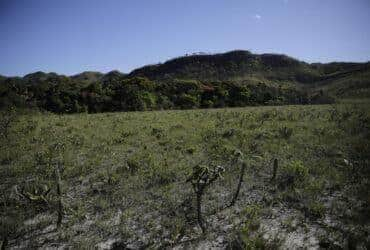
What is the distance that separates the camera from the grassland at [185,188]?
9.91 m

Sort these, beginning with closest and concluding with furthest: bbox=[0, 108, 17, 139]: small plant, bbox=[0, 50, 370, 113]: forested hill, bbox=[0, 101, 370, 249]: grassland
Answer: bbox=[0, 101, 370, 249]: grassland
bbox=[0, 108, 17, 139]: small plant
bbox=[0, 50, 370, 113]: forested hill

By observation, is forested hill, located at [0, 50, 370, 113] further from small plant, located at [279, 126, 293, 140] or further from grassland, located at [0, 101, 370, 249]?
small plant, located at [279, 126, 293, 140]

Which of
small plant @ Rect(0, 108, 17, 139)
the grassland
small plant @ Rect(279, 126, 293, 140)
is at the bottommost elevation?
the grassland

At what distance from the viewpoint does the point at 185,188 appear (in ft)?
42.4

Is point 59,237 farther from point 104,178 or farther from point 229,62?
point 229,62

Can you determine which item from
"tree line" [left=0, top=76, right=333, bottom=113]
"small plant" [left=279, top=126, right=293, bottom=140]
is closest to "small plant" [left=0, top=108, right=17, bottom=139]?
"tree line" [left=0, top=76, right=333, bottom=113]

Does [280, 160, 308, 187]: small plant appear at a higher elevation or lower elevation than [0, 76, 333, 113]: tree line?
lower

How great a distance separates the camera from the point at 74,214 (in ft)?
37.2

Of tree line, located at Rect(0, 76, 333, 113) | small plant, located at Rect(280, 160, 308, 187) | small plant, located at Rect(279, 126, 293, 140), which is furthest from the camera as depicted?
tree line, located at Rect(0, 76, 333, 113)

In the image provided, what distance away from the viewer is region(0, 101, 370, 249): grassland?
9914 mm

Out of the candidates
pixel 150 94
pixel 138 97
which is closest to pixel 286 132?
pixel 138 97

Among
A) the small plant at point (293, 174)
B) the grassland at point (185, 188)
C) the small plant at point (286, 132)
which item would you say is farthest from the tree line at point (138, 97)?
the small plant at point (293, 174)

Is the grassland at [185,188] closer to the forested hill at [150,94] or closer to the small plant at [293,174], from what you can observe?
the small plant at [293,174]

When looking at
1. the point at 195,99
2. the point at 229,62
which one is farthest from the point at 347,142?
the point at 229,62
